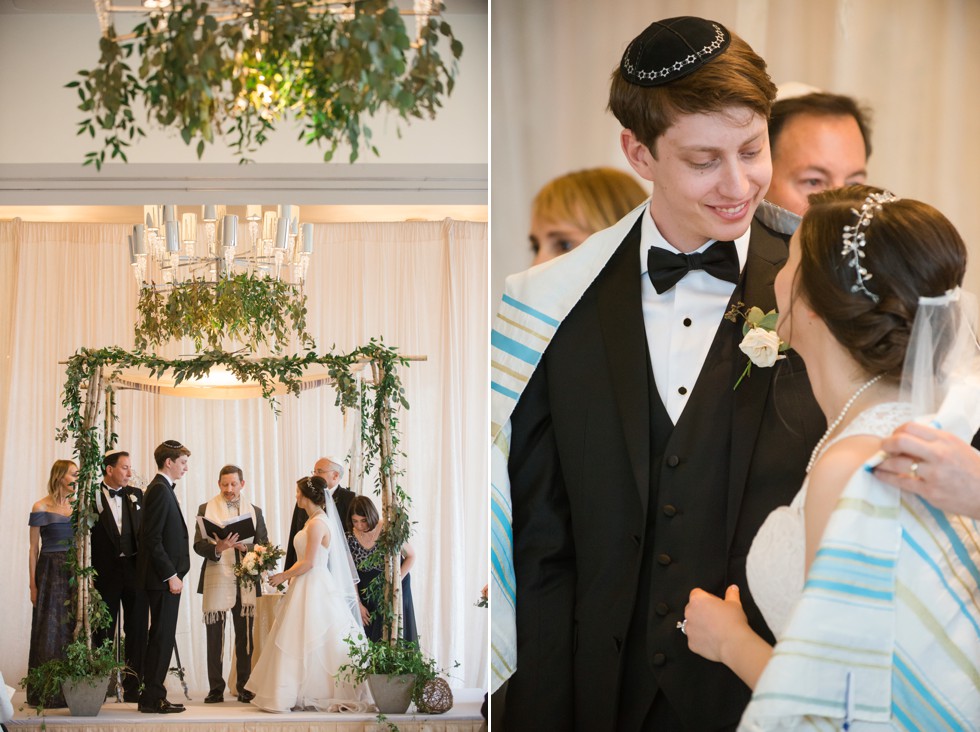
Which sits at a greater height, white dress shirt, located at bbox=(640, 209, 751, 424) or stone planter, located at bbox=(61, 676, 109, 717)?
white dress shirt, located at bbox=(640, 209, 751, 424)

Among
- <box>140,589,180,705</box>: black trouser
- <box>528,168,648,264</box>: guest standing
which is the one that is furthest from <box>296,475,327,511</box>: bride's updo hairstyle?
<box>528,168,648,264</box>: guest standing

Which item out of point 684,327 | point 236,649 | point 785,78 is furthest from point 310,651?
point 785,78

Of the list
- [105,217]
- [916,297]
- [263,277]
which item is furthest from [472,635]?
[916,297]

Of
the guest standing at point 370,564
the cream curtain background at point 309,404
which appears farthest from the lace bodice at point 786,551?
the guest standing at point 370,564

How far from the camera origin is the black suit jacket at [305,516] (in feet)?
12.1

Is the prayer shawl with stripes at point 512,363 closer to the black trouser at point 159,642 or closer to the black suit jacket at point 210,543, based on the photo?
the black suit jacket at point 210,543

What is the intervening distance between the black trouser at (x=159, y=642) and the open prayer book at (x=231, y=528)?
255 millimetres

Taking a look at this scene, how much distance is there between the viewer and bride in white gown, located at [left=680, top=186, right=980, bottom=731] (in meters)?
1.69

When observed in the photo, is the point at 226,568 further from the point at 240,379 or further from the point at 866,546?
the point at 866,546

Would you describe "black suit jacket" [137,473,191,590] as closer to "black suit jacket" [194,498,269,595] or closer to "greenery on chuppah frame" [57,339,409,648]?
"black suit jacket" [194,498,269,595]

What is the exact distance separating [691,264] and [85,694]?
2.61 meters

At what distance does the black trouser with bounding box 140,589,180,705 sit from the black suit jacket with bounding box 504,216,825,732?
66.5 inches

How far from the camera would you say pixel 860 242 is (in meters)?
1.80

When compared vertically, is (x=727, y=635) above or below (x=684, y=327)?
below
